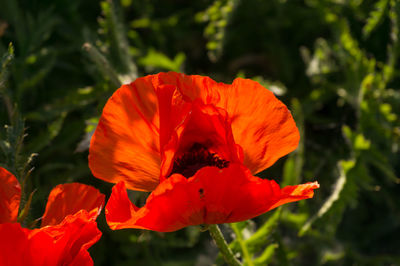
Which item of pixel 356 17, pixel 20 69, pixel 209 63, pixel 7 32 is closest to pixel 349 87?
pixel 356 17

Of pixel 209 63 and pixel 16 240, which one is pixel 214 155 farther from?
pixel 209 63

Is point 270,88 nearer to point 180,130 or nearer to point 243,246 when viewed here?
point 243,246

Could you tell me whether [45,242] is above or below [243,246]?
above

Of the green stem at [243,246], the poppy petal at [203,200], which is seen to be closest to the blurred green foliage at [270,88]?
the green stem at [243,246]

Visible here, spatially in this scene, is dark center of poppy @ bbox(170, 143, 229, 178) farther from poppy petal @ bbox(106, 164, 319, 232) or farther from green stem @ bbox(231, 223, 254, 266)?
green stem @ bbox(231, 223, 254, 266)

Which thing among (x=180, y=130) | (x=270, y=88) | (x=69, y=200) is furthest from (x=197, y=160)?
(x=270, y=88)

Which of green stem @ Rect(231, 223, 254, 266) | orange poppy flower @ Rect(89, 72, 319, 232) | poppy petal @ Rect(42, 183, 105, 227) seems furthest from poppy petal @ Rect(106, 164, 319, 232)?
green stem @ Rect(231, 223, 254, 266)
